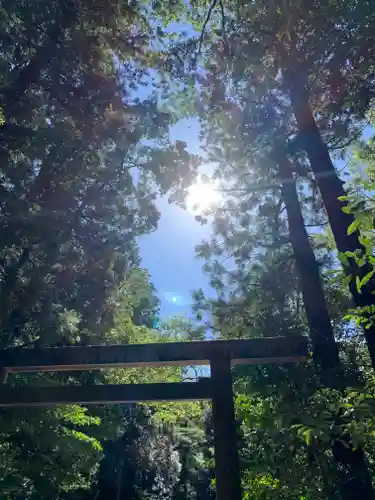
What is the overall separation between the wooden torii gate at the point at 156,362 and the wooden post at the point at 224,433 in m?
0.01

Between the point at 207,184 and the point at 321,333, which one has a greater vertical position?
the point at 207,184

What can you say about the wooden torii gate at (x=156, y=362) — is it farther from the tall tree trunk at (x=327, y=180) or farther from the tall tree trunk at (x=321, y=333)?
the tall tree trunk at (x=321, y=333)

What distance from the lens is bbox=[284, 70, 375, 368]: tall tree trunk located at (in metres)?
5.00

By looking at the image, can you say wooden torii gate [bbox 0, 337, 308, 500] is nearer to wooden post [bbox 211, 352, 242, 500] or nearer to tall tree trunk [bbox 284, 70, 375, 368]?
wooden post [bbox 211, 352, 242, 500]

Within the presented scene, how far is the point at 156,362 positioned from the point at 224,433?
3.82 feet

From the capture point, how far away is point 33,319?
24.9 ft

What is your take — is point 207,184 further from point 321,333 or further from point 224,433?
point 224,433

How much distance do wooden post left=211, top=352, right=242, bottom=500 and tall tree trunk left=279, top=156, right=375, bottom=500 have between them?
3.76ft

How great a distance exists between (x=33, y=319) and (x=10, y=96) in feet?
12.5

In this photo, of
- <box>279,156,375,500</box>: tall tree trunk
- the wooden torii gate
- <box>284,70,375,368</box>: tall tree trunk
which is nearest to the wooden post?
the wooden torii gate

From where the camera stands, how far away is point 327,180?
19.4 ft

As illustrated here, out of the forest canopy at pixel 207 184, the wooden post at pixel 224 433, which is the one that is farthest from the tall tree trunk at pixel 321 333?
the wooden post at pixel 224 433

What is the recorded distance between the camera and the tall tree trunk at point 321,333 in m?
5.20

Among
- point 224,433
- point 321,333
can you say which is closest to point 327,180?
point 321,333
